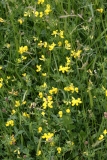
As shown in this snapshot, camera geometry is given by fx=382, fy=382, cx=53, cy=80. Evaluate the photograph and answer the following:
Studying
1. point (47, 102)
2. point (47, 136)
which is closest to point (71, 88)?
point (47, 102)

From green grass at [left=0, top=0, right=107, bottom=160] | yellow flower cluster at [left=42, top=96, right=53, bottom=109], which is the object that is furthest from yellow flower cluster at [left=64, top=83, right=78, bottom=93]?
yellow flower cluster at [left=42, top=96, right=53, bottom=109]

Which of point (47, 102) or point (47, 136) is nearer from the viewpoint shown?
point (47, 136)

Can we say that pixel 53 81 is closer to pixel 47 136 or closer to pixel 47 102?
pixel 47 102

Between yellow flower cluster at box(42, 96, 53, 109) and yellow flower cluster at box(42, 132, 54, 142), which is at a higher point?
yellow flower cluster at box(42, 96, 53, 109)

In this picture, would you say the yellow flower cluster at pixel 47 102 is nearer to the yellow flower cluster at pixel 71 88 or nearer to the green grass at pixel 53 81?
the green grass at pixel 53 81

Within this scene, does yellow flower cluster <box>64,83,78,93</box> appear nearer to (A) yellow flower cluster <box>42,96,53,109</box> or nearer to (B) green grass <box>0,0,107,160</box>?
(B) green grass <box>0,0,107,160</box>

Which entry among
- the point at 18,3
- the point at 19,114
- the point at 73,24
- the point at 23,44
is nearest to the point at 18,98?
the point at 19,114

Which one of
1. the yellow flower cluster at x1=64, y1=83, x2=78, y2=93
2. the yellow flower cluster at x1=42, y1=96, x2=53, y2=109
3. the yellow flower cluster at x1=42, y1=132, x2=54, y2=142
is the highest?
the yellow flower cluster at x1=64, y1=83, x2=78, y2=93

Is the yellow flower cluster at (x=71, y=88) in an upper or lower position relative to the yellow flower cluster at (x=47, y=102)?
upper

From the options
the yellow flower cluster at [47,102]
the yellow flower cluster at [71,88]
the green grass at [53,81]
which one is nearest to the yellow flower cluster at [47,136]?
the green grass at [53,81]
